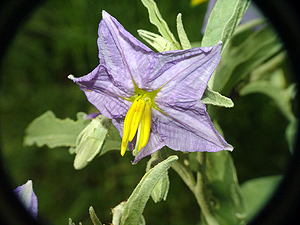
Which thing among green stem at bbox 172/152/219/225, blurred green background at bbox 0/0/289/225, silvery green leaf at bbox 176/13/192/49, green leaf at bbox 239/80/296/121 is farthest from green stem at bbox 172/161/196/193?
blurred green background at bbox 0/0/289/225

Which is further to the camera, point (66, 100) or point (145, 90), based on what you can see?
point (66, 100)

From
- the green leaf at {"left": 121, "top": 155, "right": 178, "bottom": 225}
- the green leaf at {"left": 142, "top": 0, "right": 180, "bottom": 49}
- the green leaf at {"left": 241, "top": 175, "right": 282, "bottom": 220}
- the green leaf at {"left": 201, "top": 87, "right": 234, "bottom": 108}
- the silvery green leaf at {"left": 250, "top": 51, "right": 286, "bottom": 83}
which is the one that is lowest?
the green leaf at {"left": 241, "top": 175, "right": 282, "bottom": 220}

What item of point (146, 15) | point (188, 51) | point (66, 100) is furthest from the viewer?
point (66, 100)

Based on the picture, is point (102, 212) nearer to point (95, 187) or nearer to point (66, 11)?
point (95, 187)

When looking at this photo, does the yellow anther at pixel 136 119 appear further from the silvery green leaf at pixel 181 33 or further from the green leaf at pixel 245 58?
the green leaf at pixel 245 58

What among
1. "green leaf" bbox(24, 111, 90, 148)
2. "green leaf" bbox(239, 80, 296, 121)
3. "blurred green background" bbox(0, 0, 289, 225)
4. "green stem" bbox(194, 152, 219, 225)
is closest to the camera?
"green stem" bbox(194, 152, 219, 225)

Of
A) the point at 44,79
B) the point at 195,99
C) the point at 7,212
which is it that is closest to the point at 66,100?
the point at 44,79

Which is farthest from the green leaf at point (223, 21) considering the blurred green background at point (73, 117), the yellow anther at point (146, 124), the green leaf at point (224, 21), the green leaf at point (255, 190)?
the blurred green background at point (73, 117)

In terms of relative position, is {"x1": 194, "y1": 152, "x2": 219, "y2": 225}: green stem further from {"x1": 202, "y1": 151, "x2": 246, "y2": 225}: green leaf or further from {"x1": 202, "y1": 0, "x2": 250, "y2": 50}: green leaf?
{"x1": 202, "y1": 0, "x2": 250, "y2": 50}: green leaf
